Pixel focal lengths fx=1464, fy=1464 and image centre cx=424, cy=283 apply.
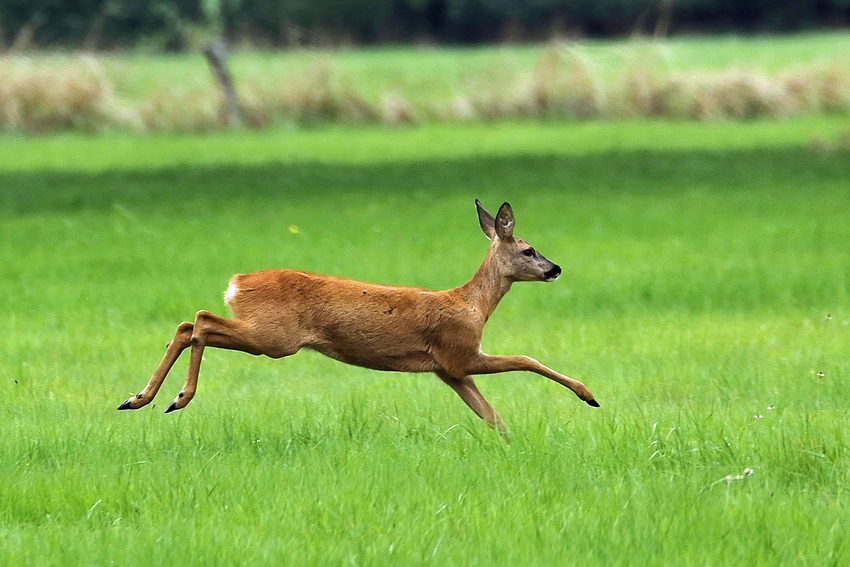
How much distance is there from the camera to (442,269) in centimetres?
1253

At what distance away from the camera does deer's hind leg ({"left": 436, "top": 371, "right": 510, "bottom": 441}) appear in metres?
6.79

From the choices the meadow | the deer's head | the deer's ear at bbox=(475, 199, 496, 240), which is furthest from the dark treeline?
the deer's head

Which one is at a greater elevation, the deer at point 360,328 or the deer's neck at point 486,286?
the deer's neck at point 486,286

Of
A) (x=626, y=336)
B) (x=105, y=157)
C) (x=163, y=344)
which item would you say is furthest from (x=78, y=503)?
(x=105, y=157)

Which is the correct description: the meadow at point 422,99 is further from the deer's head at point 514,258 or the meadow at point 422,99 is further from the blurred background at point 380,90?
the deer's head at point 514,258

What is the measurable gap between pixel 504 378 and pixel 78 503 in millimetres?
4136

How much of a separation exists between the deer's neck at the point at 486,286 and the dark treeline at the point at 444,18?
156 feet

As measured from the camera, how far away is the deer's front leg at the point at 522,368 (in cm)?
675

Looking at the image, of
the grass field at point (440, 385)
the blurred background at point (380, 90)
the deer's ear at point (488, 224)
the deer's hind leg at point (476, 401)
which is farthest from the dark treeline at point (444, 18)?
the deer's hind leg at point (476, 401)

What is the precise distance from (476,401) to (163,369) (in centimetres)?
147

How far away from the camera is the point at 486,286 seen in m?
7.16

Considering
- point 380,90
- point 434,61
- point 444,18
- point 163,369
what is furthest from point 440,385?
point 444,18

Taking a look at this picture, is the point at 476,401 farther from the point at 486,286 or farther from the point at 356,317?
the point at 356,317

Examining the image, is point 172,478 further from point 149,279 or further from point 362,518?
point 149,279
